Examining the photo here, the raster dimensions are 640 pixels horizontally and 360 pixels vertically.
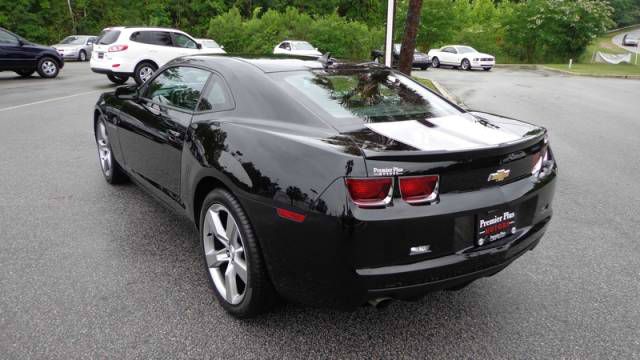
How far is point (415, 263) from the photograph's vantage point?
247cm

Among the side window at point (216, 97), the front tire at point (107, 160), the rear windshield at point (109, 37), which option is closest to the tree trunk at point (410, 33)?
the rear windshield at point (109, 37)

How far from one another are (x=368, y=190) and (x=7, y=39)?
62.0 feet

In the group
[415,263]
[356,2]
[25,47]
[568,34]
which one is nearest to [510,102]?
[415,263]

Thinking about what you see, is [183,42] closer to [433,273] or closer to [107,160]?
[107,160]

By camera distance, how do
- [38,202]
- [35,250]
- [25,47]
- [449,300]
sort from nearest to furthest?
[449,300]
[35,250]
[38,202]
[25,47]

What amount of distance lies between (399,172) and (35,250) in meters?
3.08

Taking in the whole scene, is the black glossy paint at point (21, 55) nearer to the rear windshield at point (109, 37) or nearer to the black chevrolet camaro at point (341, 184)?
the rear windshield at point (109, 37)

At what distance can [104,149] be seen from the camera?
5715mm

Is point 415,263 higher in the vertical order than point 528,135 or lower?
lower

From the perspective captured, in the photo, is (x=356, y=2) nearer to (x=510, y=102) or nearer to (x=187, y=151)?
(x=510, y=102)

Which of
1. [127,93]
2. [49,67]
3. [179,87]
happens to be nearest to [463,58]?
[49,67]

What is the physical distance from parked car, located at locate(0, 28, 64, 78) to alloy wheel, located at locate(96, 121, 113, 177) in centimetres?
1411

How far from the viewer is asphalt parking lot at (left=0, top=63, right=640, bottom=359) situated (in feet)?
9.13

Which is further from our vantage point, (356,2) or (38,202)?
(356,2)
